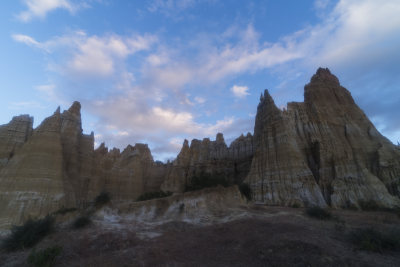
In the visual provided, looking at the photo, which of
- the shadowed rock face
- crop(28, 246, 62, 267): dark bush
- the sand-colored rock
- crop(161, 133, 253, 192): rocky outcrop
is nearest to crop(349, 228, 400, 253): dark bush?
crop(28, 246, 62, 267): dark bush

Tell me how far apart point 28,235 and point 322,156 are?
1458 inches

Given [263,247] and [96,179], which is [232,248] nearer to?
[263,247]

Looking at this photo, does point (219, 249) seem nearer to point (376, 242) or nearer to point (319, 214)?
point (376, 242)

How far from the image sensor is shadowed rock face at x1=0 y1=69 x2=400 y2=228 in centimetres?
2541

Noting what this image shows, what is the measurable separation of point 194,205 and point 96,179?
29623 millimetres

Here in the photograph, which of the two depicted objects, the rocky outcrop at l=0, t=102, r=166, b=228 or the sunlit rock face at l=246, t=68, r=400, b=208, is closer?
the rocky outcrop at l=0, t=102, r=166, b=228

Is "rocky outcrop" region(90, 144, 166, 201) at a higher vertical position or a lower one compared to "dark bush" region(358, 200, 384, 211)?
higher

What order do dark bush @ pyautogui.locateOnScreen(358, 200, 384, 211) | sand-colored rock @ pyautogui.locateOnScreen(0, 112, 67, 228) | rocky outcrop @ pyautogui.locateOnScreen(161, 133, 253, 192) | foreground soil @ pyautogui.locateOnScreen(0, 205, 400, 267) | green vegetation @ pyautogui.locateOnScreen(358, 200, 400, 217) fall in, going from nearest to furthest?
foreground soil @ pyautogui.locateOnScreen(0, 205, 400, 267) < sand-colored rock @ pyautogui.locateOnScreen(0, 112, 67, 228) < green vegetation @ pyautogui.locateOnScreen(358, 200, 400, 217) < dark bush @ pyautogui.locateOnScreen(358, 200, 384, 211) < rocky outcrop @ pyautogui.locateOnScreen(161, 133, 253, 192)

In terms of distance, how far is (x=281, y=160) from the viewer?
101 ft

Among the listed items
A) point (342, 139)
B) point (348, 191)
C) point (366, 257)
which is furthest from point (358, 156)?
point (366, 257)

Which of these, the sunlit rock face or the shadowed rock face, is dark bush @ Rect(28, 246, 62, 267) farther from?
the sunlit rock face

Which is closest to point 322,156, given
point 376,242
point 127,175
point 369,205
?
point 369,205

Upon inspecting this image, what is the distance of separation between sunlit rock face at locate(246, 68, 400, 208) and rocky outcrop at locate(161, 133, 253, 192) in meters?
13.7

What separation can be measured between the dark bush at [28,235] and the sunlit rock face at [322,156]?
2646 centimetres
